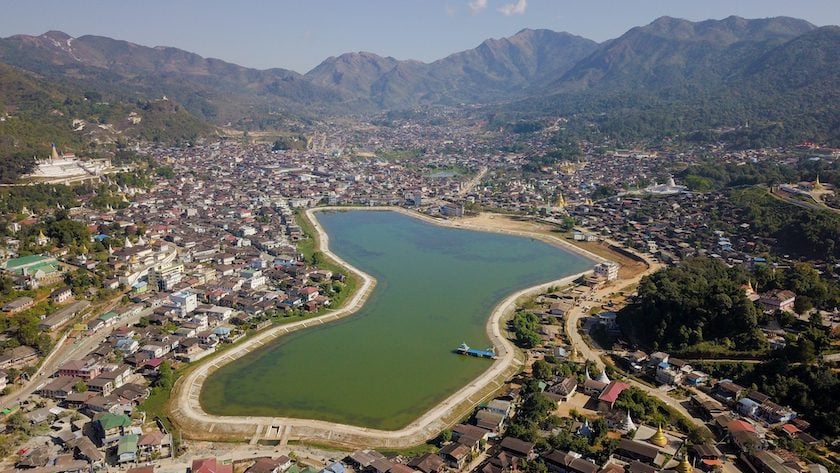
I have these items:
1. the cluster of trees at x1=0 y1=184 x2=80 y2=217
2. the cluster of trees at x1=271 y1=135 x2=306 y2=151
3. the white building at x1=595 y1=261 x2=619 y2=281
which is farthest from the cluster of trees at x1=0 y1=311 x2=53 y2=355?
the cluster of trees at x1=271 y1=135 x2=306 y2=151

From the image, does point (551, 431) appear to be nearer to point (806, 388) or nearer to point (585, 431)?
point (585, 431)

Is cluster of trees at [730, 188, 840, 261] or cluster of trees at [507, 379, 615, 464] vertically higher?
cluster of trees at [730, 188, 840, 261]

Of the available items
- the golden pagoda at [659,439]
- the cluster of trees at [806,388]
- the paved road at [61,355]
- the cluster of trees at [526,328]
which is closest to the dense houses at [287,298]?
the golden pagoda at [659,439]

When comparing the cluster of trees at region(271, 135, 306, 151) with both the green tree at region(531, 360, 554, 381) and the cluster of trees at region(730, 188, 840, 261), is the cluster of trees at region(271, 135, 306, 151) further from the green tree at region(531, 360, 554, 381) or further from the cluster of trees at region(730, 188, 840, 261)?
the green tree at region(531, 360, 554, 381)

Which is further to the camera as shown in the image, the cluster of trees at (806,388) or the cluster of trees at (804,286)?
the cluster of trees at (804,286)

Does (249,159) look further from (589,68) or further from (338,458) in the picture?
(589,68)

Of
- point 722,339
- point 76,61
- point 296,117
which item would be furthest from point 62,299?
point 76,61

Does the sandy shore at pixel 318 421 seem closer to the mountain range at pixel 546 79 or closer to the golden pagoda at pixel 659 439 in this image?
the golden pagoda at pixel 659 439
